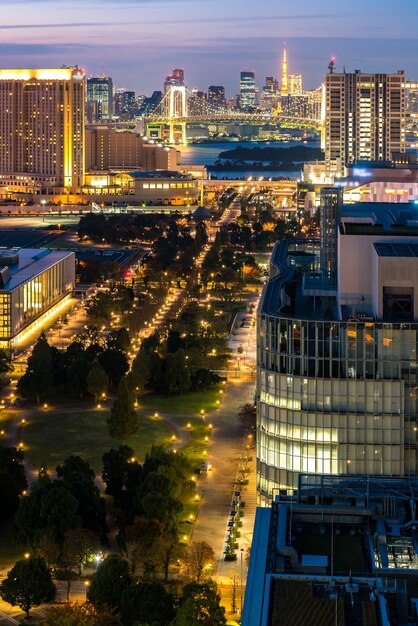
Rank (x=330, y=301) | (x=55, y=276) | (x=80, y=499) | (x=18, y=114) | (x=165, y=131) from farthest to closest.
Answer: (x=165, y=131), (x=18, y=114), (x=55, y=276), (x=330, y=301), (x=80, y=499)

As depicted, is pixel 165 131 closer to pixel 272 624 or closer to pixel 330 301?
pixel 330 301

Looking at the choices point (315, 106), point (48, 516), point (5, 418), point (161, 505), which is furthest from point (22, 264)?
point (315, 106)

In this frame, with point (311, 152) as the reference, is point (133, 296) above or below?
below

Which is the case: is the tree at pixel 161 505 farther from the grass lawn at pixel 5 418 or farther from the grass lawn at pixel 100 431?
the grass lawn at pixel 5 418

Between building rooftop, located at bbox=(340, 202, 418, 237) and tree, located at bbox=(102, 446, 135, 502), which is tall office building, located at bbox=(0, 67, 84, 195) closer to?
building rooftop, located at bbox=(340, 202, 418, 237)

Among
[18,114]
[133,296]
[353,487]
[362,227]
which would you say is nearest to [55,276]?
[133,296]

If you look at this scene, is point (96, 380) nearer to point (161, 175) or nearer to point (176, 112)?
point (161, 175)
